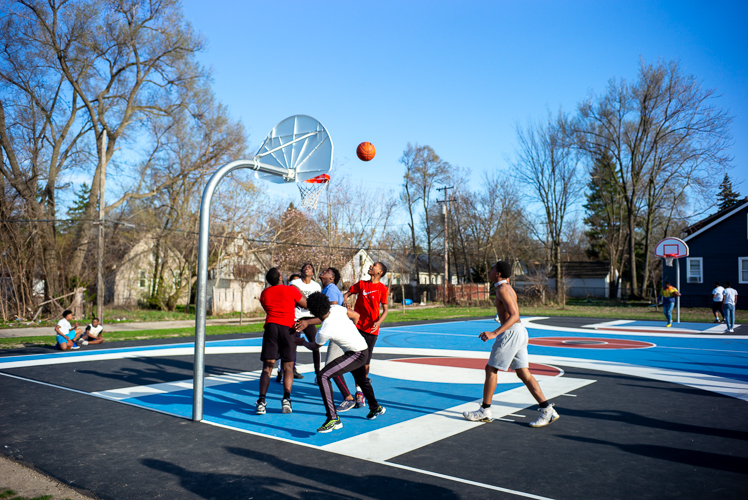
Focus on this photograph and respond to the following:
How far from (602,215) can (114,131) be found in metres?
54.0

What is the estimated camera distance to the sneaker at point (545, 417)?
6.71 metres

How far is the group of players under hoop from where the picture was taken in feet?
20.9

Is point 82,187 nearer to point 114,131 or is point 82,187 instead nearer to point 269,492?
point 114,131

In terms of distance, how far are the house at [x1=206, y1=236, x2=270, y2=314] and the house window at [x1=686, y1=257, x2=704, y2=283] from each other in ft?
97.7

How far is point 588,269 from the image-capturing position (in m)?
63.3

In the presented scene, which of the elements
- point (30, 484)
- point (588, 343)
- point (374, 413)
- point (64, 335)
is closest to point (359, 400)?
point (374, 413)

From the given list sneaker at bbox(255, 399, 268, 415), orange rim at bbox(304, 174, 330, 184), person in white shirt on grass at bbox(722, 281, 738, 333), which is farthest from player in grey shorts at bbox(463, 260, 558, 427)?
person in white shirt on grass at bbox(722, 281, 738, 333)

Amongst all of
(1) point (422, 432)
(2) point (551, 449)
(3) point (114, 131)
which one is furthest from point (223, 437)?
(3) point (114, 131)

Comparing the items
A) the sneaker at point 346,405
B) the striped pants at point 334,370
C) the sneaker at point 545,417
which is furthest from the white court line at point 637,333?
the striped pants at point 334,370

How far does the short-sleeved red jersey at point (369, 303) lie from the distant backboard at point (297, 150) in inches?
89.3

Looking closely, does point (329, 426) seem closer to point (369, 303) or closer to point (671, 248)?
point (369, 303)

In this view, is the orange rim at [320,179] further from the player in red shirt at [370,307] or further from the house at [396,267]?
the house at [396,267]

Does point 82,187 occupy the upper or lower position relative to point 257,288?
upper

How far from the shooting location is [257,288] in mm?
39062
